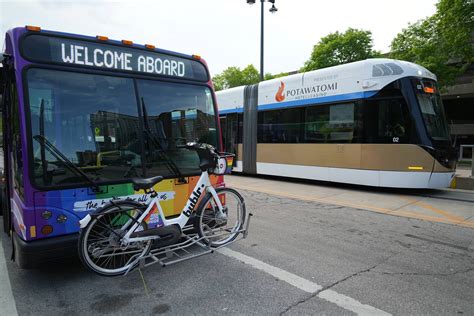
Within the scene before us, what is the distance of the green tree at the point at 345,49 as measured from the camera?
2336 centimetres

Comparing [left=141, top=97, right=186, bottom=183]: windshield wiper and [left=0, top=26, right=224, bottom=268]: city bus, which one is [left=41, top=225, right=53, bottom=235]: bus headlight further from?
[left=141, top=97, right=186, bottom=183]: windshield wiper

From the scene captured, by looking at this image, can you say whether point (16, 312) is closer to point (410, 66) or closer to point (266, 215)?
point (266, 215)

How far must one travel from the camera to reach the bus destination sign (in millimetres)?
3330

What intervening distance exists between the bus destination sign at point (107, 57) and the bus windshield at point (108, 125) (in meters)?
0.13

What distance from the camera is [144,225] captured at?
354 centimetres

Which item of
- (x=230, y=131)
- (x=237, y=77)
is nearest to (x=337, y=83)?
(x=230, y=131)

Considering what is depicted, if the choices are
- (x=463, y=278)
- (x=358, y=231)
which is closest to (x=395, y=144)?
(x=358, y=231)

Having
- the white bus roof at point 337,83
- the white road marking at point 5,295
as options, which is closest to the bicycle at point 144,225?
the white road marking at point 5,295

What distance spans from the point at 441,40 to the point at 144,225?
1896cm

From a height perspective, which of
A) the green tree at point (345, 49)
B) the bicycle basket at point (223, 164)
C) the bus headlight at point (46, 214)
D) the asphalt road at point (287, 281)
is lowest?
the asphalt road at point (287, 281)

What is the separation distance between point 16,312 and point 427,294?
393 centimetres

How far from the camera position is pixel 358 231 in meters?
5.57

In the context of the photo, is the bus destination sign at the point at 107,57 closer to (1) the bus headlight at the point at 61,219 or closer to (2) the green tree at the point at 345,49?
(1) the bus headlight at the point at 61,219

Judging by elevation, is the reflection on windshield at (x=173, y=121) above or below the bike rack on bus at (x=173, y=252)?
above
